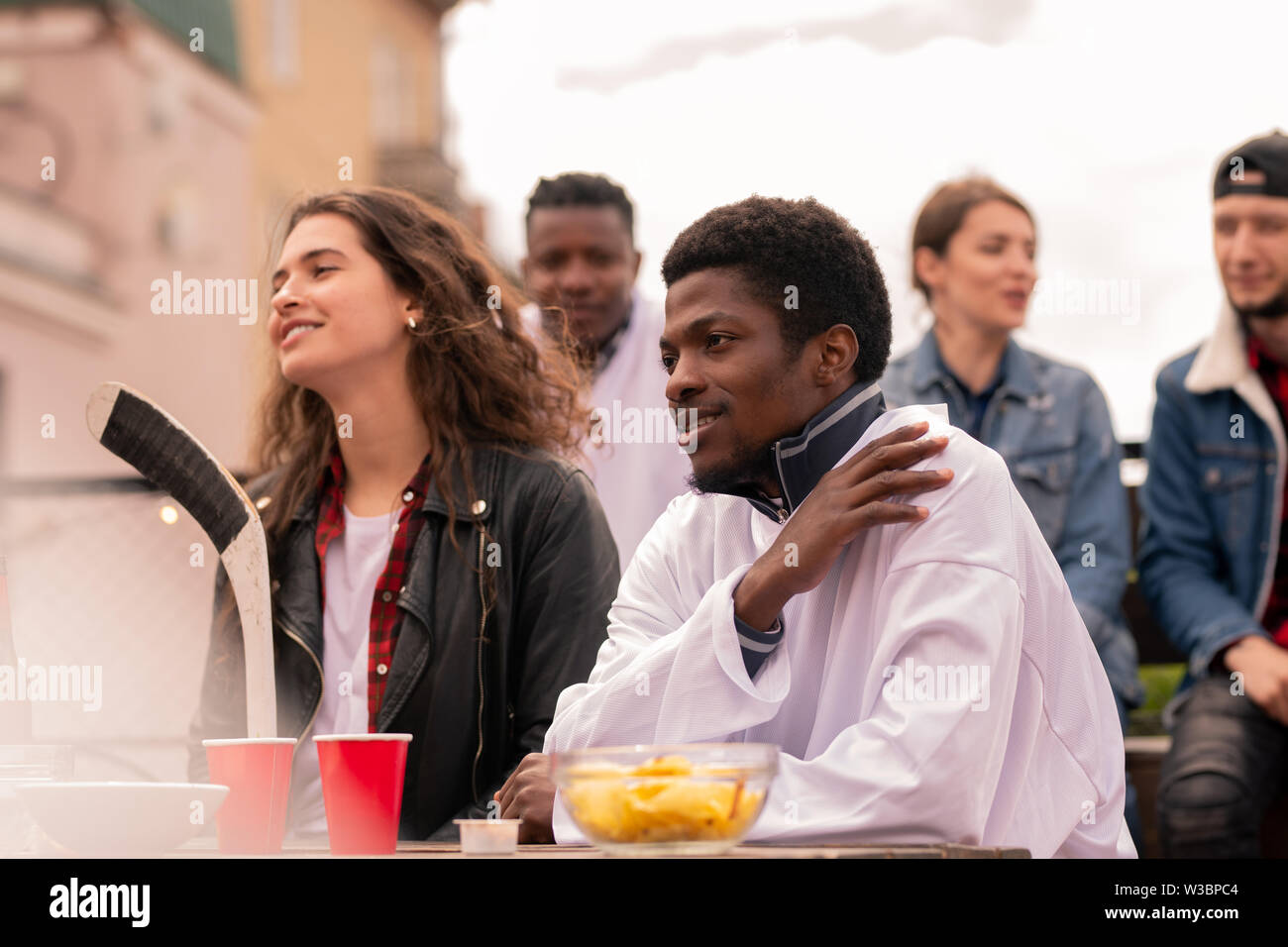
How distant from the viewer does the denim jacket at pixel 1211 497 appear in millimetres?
3953

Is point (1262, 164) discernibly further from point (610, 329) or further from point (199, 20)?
point (199, 20)

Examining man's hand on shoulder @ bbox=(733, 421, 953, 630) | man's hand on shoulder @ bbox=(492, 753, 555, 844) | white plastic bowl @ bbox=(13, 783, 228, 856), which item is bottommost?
man's hand on shoulder @ bbox=(492, 753, 555, 844)

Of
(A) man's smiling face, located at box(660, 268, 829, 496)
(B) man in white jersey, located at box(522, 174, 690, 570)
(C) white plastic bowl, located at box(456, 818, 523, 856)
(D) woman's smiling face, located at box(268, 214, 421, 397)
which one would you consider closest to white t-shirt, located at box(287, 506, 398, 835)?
(D) woman's smiling face, located at box(268, 214, 421, 397)

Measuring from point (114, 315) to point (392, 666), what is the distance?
34.7ft

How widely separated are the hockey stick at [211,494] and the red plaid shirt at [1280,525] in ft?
9.09

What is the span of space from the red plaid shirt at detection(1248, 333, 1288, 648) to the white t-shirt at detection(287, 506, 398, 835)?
2328mm

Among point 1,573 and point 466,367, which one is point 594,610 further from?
point 1,573

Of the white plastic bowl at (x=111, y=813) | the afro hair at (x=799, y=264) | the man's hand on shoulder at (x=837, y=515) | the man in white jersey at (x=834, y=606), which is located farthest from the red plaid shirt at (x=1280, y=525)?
the white plastic bowl at (x=111, y=813)

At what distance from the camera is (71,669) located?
4125 millimetres

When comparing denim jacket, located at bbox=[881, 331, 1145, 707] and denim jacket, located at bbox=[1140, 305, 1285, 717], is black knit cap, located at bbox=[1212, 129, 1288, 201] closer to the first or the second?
denim jacket, located at bbox=[1140, 305, 1285, 717]

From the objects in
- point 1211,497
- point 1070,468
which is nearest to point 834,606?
point 1070,468

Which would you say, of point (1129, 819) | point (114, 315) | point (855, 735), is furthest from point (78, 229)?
point (855, 735)

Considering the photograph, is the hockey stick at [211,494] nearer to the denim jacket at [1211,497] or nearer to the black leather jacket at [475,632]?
the black leather jacket at [475,632]

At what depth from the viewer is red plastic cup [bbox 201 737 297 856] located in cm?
185
